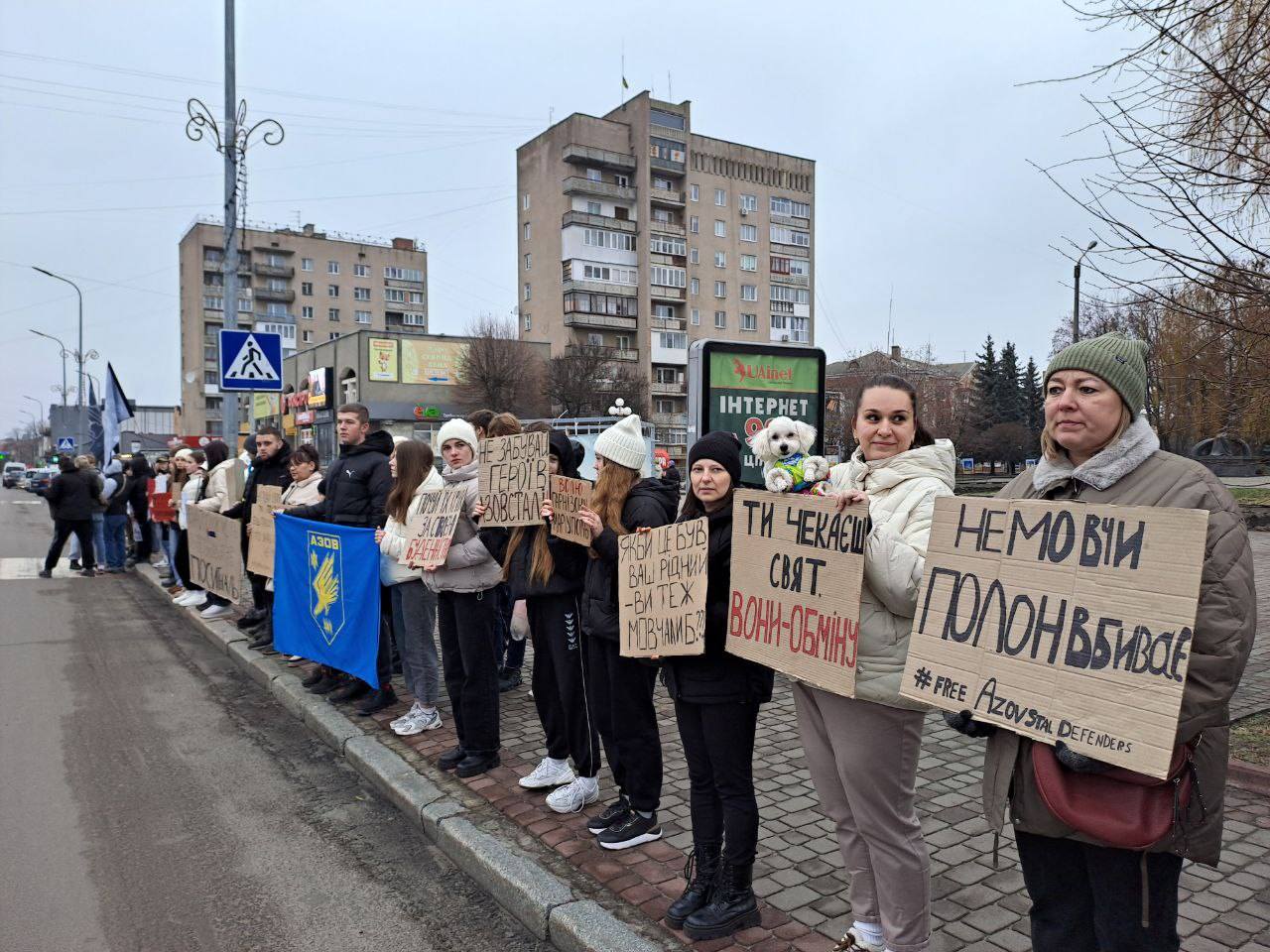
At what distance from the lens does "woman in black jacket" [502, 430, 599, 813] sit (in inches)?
187

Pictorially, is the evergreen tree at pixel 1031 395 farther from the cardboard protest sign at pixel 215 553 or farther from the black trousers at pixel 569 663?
the black trousers at pixel 569 663

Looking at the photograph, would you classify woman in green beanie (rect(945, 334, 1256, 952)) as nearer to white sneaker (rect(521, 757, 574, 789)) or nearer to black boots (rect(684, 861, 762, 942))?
black boots (rect(684, 861, 762, 942))

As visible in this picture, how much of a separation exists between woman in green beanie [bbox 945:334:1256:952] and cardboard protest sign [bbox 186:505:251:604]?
8547 millimetres

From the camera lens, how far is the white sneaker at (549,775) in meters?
4.96

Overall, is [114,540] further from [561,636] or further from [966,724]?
[966,724]

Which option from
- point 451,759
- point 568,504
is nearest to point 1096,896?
point 568,504

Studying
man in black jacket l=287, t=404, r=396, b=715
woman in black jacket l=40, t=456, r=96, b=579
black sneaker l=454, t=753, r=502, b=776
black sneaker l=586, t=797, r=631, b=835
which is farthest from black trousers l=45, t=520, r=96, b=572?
black sneaker l=586, t=797, r=631, b=835

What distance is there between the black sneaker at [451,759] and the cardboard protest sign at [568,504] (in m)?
1.67

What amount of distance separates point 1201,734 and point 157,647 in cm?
1015

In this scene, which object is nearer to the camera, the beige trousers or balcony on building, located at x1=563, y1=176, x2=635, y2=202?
the beige trousers

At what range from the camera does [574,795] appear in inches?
186

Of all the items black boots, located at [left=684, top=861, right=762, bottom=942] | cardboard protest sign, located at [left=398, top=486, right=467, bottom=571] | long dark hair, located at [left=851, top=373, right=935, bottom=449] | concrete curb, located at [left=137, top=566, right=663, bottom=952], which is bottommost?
concrete curb, located at [left=137, top=566, right=663, bottom=952]

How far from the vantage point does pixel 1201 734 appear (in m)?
2.20

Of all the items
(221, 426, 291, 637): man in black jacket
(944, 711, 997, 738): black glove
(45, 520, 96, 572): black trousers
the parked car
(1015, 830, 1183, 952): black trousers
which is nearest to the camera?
(1015, 830, 1183, 952): black trousers
